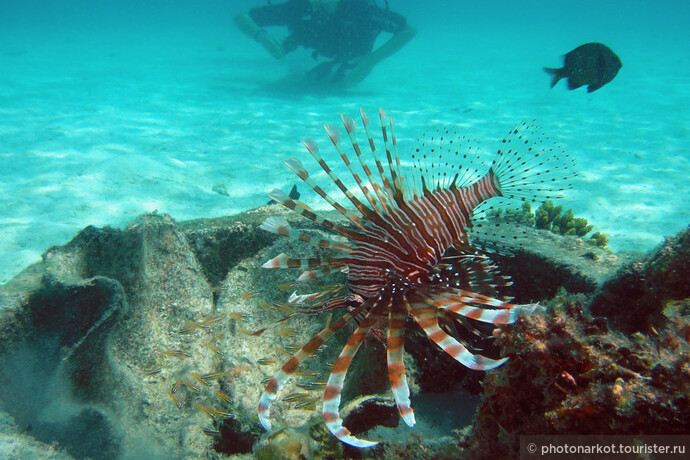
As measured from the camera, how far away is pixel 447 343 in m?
1.37

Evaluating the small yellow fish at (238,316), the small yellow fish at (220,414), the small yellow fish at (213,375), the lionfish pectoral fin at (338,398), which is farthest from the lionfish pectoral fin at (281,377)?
the small yellow fish at (238,316)

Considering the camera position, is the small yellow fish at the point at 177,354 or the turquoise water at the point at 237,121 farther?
the turquoise water at the point at 237,121

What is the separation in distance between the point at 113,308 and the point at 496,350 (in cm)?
232

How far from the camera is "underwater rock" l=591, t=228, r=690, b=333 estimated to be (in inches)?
65.2

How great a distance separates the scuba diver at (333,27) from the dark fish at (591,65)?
10.6m

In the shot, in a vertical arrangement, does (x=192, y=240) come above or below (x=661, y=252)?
below

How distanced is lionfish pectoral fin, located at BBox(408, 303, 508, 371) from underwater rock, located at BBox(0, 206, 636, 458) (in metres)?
0.46

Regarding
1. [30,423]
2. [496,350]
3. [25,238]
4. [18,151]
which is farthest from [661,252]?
[18,151]

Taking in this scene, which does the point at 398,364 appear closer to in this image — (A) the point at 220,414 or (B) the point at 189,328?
Answer: (A) the point at 220,414

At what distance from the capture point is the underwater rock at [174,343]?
208 cm

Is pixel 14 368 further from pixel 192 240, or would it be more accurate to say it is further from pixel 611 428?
pixel 611 428

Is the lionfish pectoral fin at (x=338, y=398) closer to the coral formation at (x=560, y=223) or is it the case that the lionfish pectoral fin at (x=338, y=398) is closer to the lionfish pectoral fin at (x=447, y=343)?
the lionfish pectoral fin at (x=447, y=343)

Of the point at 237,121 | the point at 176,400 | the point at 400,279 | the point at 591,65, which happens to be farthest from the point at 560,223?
the point at 237,121

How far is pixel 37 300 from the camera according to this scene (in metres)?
2.27
